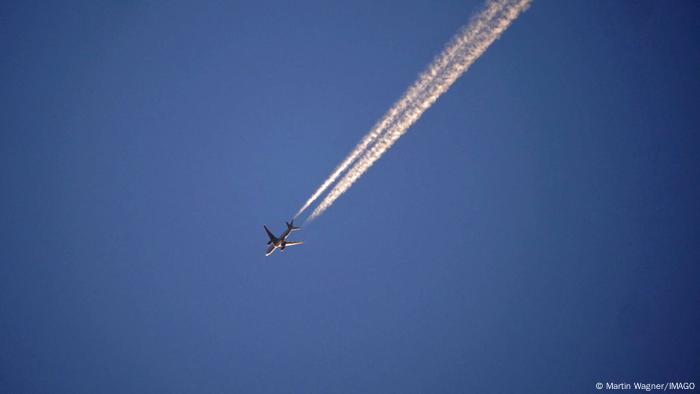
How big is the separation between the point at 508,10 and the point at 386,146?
9.89m

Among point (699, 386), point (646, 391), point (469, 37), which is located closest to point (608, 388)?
point (646, 391)

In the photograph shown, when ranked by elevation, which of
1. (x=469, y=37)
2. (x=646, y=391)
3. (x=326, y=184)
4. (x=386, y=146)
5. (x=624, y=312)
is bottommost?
(x=646, y=391)

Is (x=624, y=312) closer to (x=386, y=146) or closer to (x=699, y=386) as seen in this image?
(x=699, y=386)

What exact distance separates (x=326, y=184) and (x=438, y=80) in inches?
368

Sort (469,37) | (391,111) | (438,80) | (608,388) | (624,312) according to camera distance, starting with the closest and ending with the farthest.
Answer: (469,37) < (438,80) < (391,111) < (608,388) < (624,312)

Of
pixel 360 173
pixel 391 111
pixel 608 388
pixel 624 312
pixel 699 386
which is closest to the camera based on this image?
pixel 391 111

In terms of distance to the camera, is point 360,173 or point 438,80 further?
point 360,173

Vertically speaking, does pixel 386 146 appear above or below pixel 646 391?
above

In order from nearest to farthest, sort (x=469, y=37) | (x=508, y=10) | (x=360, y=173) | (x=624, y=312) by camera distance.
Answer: (x=508, y=10)
(x=469, y=37)
(x=360, y=173)
(x=624, y=312)

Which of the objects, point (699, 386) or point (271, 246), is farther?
point (699, 386)

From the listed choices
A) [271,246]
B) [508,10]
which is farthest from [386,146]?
[271,246]

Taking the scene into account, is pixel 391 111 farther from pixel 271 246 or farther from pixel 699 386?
pixel 699 386

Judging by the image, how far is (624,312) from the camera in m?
46.9

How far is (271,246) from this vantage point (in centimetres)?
2666
